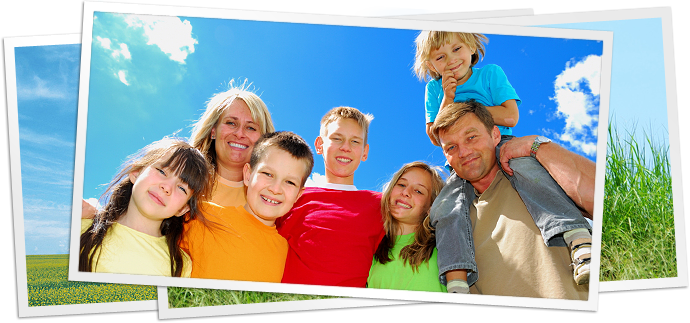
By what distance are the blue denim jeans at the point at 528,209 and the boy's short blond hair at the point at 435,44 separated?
1.99 ft

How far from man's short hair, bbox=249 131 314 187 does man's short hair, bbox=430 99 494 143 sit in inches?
32.5

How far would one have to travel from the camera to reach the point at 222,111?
2.87 metres

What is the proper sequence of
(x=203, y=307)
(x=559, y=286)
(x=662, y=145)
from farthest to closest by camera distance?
(x=662, y=145) → (x=203, y=307) → (x=559, y=286)

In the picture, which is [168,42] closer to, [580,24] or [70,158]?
[70,158]

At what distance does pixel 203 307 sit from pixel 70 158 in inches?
51.4

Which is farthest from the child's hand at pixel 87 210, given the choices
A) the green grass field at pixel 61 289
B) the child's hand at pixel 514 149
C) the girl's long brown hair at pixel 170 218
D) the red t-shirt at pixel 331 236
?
the child's hand at pixel 514 149

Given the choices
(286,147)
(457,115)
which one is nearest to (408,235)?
(457,115)

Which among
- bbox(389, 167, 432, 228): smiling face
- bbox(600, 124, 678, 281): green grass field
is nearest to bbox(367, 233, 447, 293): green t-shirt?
bbox(389, 167, 432, 228): smiling face

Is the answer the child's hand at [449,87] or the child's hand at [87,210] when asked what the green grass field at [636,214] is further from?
the child's hand at [87,210]

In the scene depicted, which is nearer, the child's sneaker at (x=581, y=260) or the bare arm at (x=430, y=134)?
the child's sneaker at (x=581, y=260)

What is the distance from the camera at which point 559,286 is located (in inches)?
102

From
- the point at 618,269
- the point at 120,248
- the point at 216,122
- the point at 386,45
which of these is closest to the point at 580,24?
the point at 386,45

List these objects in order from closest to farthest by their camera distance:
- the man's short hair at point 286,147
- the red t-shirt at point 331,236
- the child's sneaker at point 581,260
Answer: the child's sneaker at point 581,260 < the red t-shirt at point 331,236 < the man's short hair at point 286,147

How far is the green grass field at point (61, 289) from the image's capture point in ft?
9.12
